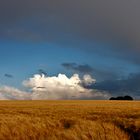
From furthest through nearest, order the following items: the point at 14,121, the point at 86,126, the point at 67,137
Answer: the point at 14,121
the point at 86,126
the point at 67,137

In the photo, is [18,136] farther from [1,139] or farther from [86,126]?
[86,126]

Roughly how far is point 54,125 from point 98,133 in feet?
7.22

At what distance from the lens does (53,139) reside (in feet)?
48.8

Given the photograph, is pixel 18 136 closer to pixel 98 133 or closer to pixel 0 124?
pixel 0 124

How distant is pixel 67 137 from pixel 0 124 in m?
3.33

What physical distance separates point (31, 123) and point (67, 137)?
2.40 meters

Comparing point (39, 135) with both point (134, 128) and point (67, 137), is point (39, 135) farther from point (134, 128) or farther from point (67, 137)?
point (134, 128)

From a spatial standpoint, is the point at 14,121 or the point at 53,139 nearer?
the point at 53,139

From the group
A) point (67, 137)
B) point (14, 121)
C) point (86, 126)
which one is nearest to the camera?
point (67, 137)

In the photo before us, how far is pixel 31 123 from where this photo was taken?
16.6 metres

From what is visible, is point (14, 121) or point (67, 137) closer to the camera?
point (67, 137)

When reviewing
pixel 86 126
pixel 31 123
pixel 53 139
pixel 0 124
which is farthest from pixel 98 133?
pixel 0 124

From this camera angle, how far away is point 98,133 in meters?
15.3

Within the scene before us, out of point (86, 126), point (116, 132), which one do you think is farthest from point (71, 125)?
point (116, 132)
